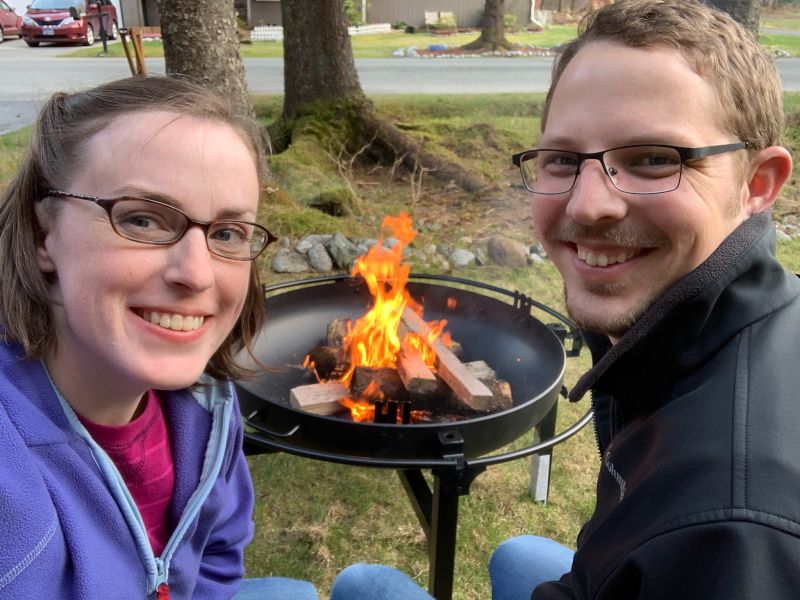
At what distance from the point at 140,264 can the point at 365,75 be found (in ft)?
44.3

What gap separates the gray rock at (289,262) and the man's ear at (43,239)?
12.5 ft

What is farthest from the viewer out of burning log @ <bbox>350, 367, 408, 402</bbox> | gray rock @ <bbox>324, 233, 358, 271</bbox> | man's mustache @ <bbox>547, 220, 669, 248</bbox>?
gray rock @ <bbox>324, 233, 358, 271</bbox>

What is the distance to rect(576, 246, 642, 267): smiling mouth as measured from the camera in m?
1.35

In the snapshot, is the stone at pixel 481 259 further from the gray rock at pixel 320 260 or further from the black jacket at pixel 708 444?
the black jacket at pixel 708 444

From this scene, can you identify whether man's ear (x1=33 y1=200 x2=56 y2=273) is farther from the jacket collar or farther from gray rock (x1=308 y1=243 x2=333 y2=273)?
gray rock (x1=308 y1=243 x2=333 y2=273)

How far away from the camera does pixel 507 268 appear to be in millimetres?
5340

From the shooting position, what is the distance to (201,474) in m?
1.56

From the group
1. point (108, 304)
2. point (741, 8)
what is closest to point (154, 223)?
point (108, 304)

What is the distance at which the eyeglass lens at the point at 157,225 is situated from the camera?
1.17 meters

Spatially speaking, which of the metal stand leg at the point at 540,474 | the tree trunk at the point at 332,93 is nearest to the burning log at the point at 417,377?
the metal stand leg at the point at 540,474

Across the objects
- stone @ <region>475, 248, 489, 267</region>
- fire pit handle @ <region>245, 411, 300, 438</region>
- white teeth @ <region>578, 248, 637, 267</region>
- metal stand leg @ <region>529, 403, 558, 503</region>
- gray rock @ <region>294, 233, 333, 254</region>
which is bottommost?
metal stand leg @ <region>529, 403, 558, 503</region>

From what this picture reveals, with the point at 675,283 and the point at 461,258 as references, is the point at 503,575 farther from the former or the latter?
the point at 461,258

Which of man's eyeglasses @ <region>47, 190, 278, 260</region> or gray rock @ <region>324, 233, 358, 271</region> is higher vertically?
man's eyeglasses @ <region>47, 190, 278, 260</region>

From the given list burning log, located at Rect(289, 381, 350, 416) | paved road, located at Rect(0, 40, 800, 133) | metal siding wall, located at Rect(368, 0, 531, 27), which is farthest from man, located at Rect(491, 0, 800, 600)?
metal siding wall, located at Rect(368, 0, 531, 27)
